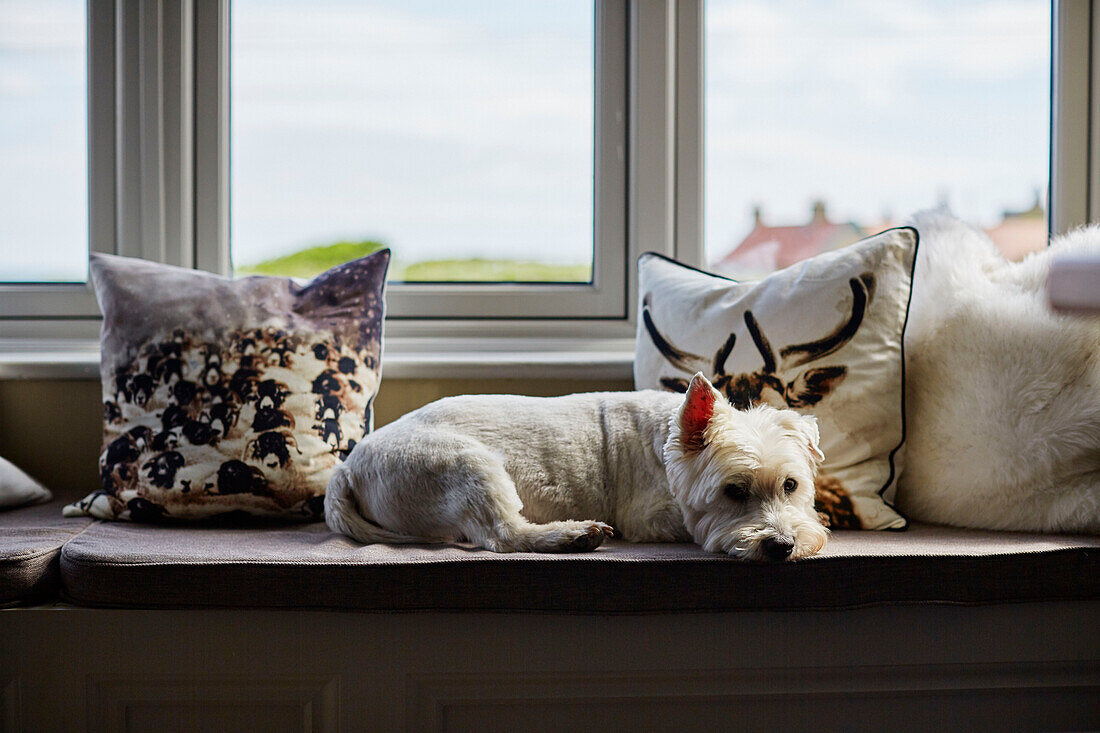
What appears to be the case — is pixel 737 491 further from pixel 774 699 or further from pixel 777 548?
pixel 774 699

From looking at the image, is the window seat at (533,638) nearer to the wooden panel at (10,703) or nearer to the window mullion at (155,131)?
the wooden panel at (10,703)

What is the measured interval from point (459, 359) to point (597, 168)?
0.67 m

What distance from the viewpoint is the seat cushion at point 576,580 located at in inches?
50.3

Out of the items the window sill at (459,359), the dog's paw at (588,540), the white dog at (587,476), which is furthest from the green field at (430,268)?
the dog's paw at (588,540)

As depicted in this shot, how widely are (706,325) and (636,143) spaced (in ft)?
2.38

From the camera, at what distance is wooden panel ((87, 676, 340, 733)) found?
51.0 inches

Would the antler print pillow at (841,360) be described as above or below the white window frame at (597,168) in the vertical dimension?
below

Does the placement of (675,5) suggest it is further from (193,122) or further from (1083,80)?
(193,122)

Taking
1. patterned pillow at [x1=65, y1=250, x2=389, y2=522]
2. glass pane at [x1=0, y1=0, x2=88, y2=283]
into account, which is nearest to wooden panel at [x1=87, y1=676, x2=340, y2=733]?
patterned pillow at [x1=65, y1=250, x2=389, y2=522]

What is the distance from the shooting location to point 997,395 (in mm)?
1482

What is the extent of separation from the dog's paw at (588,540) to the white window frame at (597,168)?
0.89 meters

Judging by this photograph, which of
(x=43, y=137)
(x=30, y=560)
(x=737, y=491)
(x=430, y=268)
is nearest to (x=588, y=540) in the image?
(x=737, y=491)

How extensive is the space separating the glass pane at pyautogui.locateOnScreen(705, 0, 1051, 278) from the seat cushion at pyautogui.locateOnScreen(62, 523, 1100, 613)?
3.68ft

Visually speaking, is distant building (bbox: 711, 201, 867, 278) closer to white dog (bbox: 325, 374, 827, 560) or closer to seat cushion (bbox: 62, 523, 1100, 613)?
white dog (bbox: 325, 374, 827, 560)
